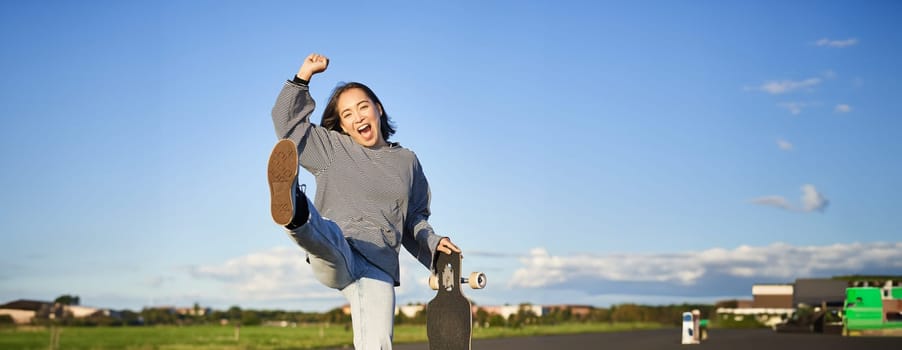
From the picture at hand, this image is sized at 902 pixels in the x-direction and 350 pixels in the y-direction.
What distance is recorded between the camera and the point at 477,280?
4.51m

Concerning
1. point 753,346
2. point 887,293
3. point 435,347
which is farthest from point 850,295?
point 435,347

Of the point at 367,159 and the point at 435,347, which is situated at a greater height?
the point at 367,159

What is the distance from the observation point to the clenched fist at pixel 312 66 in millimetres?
4324

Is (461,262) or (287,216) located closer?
(287,216)

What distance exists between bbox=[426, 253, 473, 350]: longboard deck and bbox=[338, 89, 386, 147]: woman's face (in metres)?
0.64

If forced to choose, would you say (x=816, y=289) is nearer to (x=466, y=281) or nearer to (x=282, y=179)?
(x=466, y=281)

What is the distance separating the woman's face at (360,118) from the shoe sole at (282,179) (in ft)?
2.91

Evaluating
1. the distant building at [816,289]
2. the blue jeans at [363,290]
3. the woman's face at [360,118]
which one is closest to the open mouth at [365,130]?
the woman's face at [360,118]

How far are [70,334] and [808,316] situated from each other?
39.1m

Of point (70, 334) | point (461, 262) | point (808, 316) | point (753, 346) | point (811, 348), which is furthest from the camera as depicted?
point (70, 334)

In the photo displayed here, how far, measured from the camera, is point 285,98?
434 cm

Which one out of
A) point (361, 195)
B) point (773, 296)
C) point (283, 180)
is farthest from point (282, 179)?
point (773, 296)

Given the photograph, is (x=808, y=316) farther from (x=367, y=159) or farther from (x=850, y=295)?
(x=367, y=159)

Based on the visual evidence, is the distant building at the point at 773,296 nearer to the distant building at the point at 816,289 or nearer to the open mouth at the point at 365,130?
the distant building at the point at 816,289
